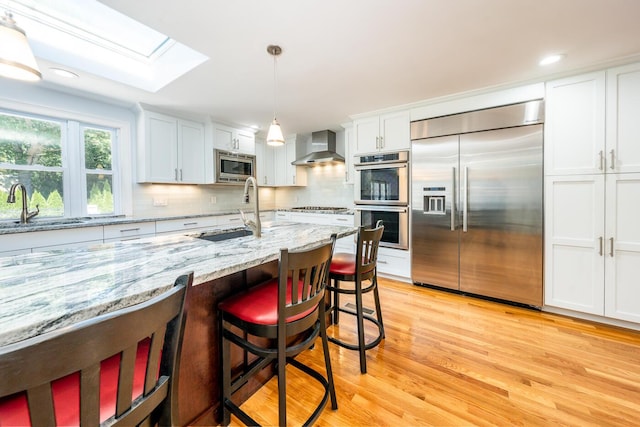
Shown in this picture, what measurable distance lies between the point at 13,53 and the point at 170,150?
250 cm

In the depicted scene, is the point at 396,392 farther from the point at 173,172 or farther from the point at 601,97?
the point at 173,172

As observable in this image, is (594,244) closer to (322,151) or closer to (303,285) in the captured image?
(303,285)

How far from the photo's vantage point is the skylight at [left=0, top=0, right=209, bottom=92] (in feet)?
6.68

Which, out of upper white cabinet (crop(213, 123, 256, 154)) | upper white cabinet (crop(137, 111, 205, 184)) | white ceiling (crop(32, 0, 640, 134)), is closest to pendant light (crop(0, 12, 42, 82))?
white ceiling (crop(32, 0, 640, 134))

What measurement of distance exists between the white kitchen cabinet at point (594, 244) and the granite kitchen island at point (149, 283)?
243 centimetres

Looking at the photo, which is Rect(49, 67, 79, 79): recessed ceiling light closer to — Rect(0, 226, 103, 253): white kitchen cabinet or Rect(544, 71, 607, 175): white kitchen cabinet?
Rect(0, 226, 103, 253): white kitchen cabinet

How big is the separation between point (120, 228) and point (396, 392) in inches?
121

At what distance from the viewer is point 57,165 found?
115 inches

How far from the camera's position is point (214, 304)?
136cm

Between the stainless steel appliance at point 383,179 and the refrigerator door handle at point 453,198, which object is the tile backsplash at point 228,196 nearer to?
the stainless steel appliance at point 383,179

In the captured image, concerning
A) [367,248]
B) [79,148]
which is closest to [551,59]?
[367,248]

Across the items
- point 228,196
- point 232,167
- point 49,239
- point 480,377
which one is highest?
point 232,167

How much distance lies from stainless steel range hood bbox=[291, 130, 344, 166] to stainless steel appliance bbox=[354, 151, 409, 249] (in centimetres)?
A: 70

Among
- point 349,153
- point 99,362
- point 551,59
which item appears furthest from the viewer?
point 349,153
